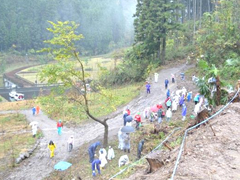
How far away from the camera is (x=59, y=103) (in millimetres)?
13016

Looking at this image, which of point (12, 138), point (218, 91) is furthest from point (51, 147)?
point (218, 91)

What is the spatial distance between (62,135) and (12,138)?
138 inches

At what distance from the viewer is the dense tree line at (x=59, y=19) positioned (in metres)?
72.6

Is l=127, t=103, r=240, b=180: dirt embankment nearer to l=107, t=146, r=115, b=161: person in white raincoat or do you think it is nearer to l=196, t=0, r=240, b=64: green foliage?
l=107, t=146, r=115, b=161: person in white raincoat

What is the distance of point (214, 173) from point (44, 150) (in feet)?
43.2

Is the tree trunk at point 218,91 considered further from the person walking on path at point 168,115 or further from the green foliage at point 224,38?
the green foliage at point 224,38

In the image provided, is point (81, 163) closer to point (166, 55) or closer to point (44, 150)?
point (44, 150)

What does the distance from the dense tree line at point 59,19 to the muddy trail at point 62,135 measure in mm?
49808

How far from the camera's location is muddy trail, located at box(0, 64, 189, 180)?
13742 mm

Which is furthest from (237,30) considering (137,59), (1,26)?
(1,26)

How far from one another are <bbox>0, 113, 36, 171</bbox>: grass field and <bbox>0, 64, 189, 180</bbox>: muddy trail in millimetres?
686

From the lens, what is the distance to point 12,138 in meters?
19.0

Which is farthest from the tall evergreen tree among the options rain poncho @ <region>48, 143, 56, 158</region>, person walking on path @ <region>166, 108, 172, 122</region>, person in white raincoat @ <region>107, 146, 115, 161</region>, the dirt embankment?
Result: the dirt embankment

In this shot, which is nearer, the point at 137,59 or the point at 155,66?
the point at 155,66
